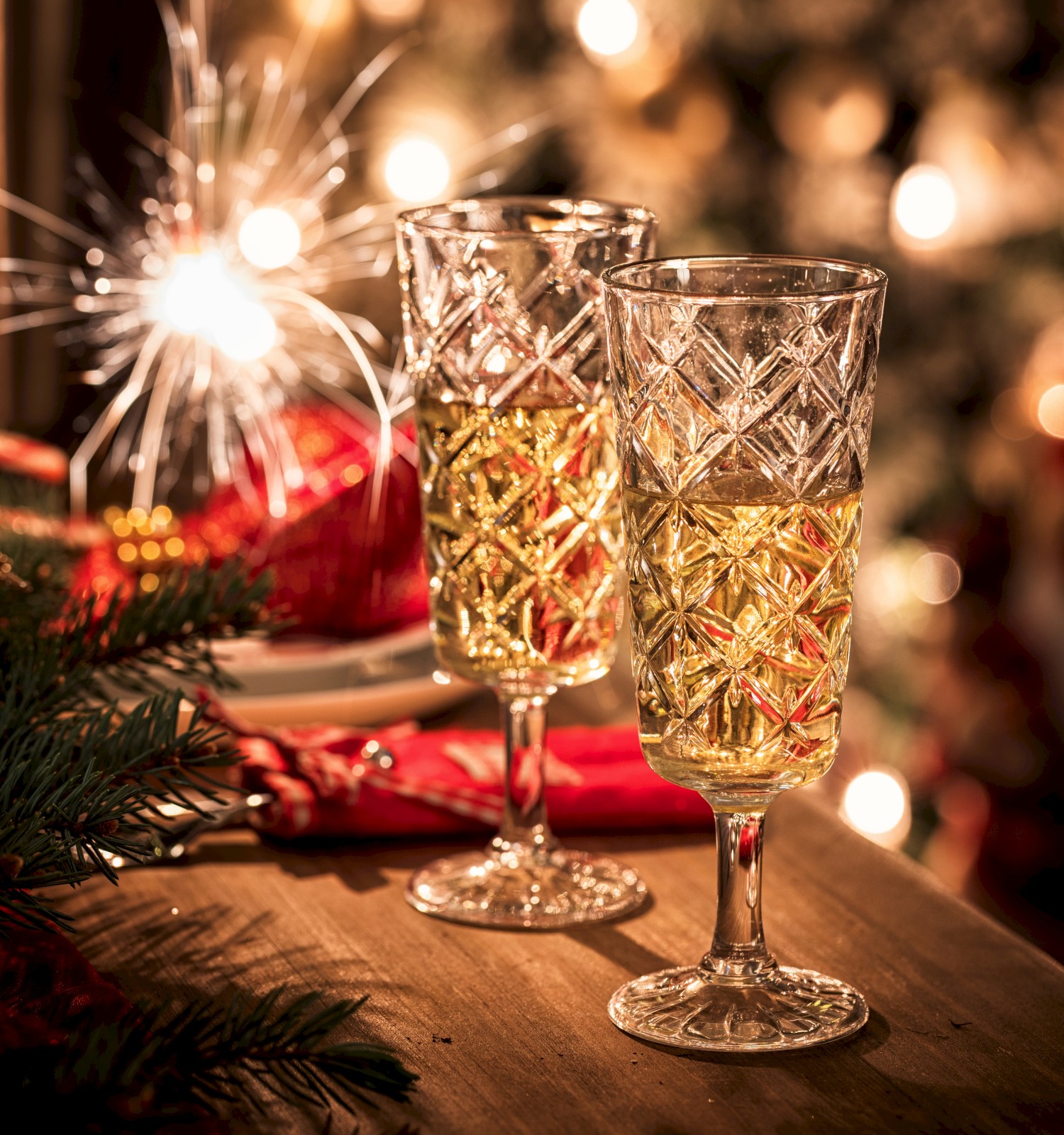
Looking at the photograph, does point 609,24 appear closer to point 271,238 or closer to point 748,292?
point 271,238

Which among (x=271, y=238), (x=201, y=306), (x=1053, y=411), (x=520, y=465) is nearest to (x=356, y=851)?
(x=520, y=465)

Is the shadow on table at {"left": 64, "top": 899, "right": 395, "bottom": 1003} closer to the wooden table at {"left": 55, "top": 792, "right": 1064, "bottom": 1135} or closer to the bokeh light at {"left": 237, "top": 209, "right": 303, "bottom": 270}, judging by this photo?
the wooden table at {"left": 55, "top": 792, "right": 1064, "bottom": 1135}

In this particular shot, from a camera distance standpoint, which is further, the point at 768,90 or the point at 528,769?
the point at 768,90

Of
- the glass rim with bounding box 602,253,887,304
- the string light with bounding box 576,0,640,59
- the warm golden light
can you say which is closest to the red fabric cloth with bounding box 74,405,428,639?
the glass rim with bounding box 602,253,887,304

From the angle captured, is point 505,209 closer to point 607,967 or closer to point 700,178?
point 607,967

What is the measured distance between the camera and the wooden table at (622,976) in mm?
643

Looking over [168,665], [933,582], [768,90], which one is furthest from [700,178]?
[168,665]

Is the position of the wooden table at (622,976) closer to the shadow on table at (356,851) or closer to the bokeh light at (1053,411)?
the shadow on table at (356,851)

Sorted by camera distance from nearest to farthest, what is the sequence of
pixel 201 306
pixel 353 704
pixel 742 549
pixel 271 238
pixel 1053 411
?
pixel 742 549 < pixel 353 704 < pixel 201 306 < pixel 271 238 < pixel 1053 411

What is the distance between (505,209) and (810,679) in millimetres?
378

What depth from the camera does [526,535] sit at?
2.86 ft

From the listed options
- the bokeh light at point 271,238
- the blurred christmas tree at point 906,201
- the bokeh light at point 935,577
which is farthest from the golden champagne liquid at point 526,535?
the bokeh light at point 935,577

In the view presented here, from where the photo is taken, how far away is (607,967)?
A: 0.79 m

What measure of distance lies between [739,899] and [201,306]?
0.85 metres
